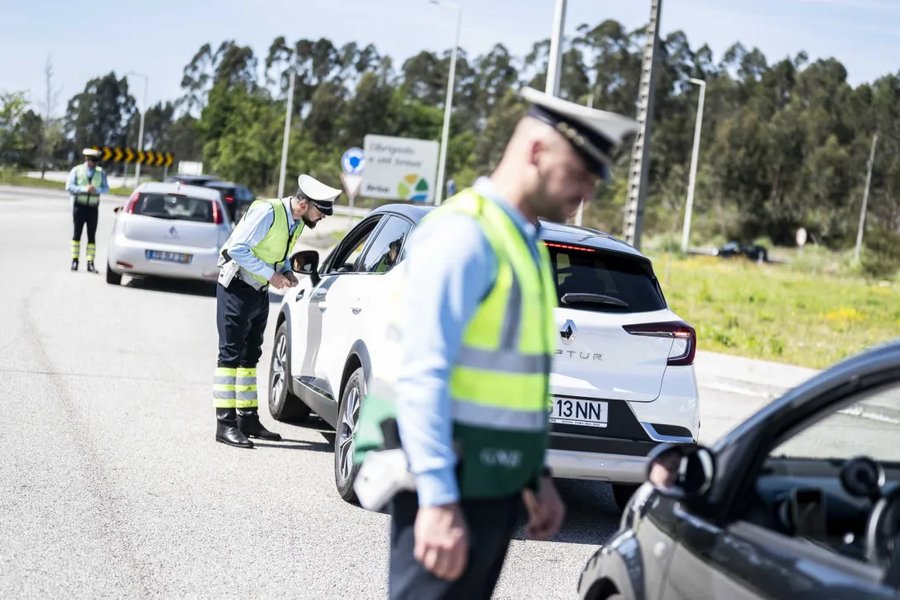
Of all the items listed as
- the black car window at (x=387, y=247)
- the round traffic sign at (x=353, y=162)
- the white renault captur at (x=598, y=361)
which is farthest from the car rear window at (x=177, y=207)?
the white renault captur at (x=598, y=361)

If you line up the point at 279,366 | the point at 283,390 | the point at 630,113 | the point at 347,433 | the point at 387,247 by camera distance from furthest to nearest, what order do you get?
the point at 630,113 → the point at 279,366 → the point at 283,390 → the point at 387,247 → the point at 347,433

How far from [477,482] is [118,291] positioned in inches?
631

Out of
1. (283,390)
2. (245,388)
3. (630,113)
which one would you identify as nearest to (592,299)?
(245,388)

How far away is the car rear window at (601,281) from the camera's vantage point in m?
6.79

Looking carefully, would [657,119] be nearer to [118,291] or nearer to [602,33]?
[602,33]

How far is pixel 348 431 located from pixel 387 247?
113 centimetres

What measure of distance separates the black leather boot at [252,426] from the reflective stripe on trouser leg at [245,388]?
0.16 feet

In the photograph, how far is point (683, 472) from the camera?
3.17 meters

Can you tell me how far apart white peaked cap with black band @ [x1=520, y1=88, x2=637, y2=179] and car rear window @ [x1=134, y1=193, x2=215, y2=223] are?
1649cm

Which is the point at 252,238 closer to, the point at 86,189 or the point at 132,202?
the point at 132,202

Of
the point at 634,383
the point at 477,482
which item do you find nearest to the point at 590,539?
the point at 634,383

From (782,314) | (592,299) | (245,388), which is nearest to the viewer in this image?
(592,299)

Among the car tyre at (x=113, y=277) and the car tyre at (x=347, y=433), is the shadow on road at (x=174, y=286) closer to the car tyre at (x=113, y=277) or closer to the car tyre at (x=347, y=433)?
the car tyre at (x=113, y=277)

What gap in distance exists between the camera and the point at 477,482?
2.73m
